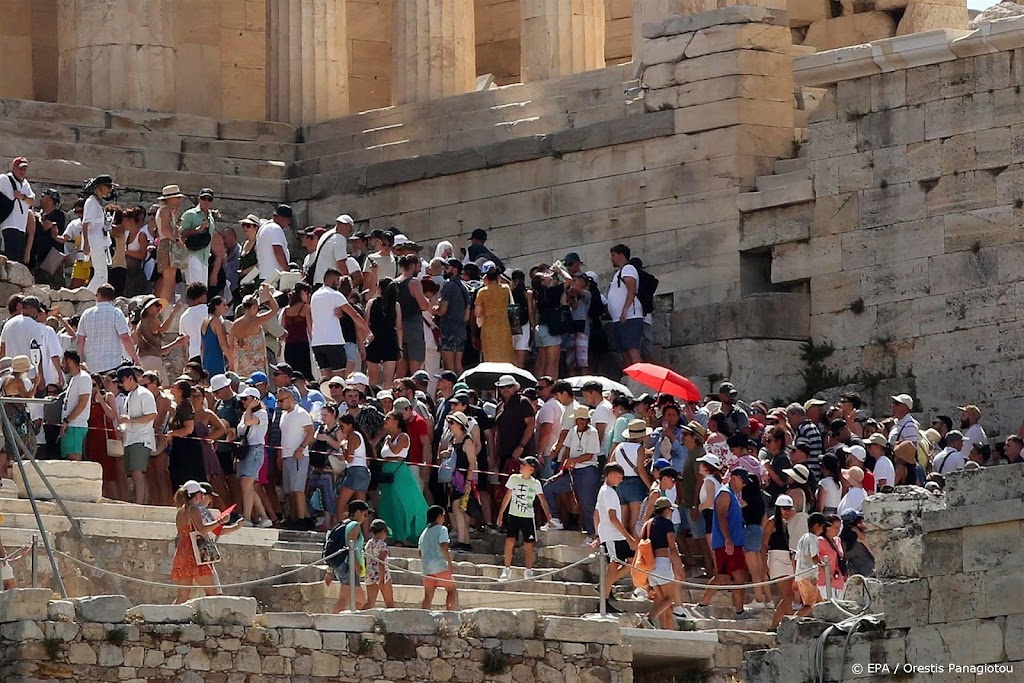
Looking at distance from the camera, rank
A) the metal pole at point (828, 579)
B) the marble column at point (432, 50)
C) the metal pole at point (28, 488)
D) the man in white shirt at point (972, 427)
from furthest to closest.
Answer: the marble column at point (432, 50), the man in white shirt at point (972, 427), the metal pole at point (828, 579), the metal pole at point (28, 488)

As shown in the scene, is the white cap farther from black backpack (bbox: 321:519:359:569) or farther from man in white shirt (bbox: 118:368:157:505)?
black backpack (bbox: 321:519:359:569)

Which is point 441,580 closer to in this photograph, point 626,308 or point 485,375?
point 485,375

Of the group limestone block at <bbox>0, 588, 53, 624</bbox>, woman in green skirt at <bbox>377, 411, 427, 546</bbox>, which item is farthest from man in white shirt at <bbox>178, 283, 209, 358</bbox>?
limestone block at <bbox>0, 588, 53, 624</bbox>

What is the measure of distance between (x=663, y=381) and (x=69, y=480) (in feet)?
20.7

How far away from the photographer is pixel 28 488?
1002 inches

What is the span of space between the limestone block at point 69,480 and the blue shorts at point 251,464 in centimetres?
→ 123

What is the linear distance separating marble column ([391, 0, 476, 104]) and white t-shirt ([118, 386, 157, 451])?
13731 mm

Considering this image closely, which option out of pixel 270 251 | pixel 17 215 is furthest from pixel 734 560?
pixel 17 215

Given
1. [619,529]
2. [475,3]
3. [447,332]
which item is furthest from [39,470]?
[475,3]

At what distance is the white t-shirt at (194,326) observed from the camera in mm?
30656

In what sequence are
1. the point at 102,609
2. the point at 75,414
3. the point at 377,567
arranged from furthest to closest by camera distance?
the point at 75,414
the point at 377,567
the point at 102,609

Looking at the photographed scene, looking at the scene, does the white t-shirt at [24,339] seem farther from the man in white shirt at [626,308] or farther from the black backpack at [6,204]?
the man in white shirt at [626,308]

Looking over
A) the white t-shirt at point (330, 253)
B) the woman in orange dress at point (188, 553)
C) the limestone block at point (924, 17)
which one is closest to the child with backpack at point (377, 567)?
the woman in orange dress at point (188, 553)

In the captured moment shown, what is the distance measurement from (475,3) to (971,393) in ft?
53.5
